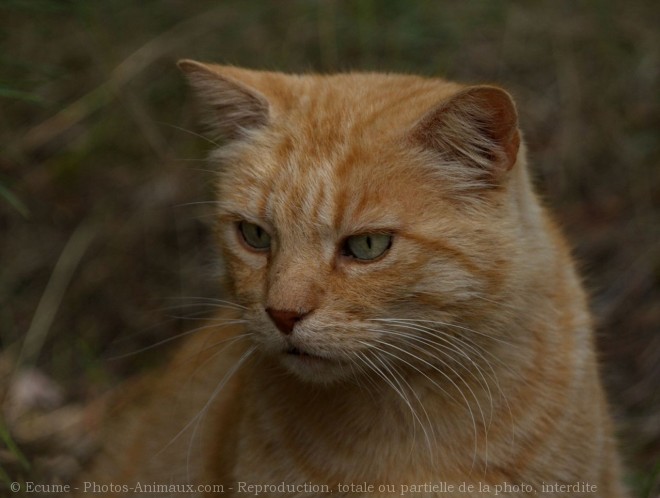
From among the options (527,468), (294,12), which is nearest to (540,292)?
(527,468)

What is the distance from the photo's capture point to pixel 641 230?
13.4 feet

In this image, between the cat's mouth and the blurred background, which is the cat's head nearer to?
the cat's mouth

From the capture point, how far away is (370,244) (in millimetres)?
2180

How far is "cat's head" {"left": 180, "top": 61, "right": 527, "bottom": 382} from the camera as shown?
83.4 inches

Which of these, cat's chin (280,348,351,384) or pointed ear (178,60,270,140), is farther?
pointed ear (178,60,270,140)

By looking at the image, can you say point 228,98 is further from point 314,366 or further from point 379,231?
point 314,366

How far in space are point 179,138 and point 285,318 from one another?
261cm

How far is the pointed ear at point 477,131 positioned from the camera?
2.13 metres

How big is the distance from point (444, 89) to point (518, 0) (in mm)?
2667

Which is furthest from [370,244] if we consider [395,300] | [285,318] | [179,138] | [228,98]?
[179,138]

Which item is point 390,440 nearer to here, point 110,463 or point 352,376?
point 352,376

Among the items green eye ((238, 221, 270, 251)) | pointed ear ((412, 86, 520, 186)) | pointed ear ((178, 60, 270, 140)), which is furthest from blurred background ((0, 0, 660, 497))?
pointed ear ((412, 86, 520, 186))

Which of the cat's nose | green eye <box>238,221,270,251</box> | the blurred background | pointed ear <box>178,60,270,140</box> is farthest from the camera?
the blurred background

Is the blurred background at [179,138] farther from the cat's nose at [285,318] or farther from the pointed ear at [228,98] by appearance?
the cat's nose at [285,318]
